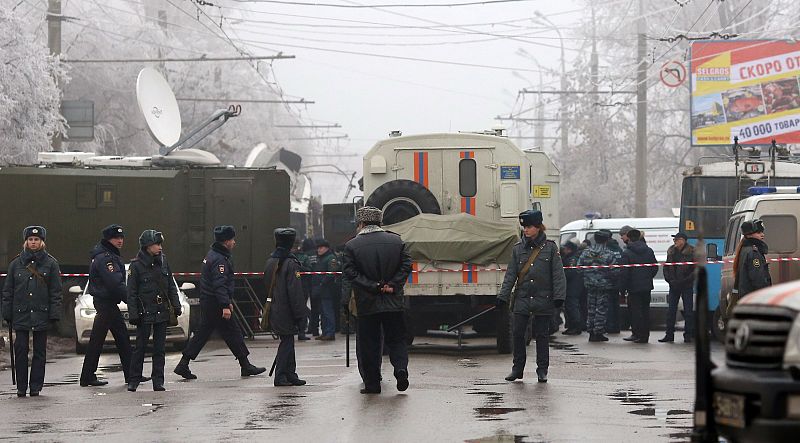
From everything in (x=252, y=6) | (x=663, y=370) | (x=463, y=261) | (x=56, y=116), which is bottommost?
(x=663, y=370)

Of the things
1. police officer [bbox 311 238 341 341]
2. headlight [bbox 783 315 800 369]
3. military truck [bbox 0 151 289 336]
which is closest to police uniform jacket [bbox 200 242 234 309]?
police officer [bbox 311 238 341 341]

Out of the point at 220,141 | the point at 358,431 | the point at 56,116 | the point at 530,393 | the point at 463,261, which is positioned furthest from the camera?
the point at 220,141

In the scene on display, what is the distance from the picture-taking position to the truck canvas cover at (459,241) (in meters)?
18.8

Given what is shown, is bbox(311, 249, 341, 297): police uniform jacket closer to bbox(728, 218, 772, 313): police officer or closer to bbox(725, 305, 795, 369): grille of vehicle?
bbox(728, 218, 772, 313): police officer

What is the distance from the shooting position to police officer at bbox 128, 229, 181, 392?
15.1 meters

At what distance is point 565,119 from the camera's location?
210ft

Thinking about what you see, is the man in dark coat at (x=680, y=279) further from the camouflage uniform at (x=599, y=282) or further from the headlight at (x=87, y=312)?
the headlight at (x=87, y=312)

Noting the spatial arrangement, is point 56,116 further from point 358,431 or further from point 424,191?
point 358,431

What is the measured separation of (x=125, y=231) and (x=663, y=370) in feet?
38.0

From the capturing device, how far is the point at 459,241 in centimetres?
1888

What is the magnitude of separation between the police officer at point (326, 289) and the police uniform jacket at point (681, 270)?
5431 mm

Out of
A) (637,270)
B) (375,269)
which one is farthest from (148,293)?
(637,270)

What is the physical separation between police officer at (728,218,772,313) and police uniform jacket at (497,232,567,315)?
280cm

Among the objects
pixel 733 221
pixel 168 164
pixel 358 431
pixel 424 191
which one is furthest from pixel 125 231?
pixel 358 431
